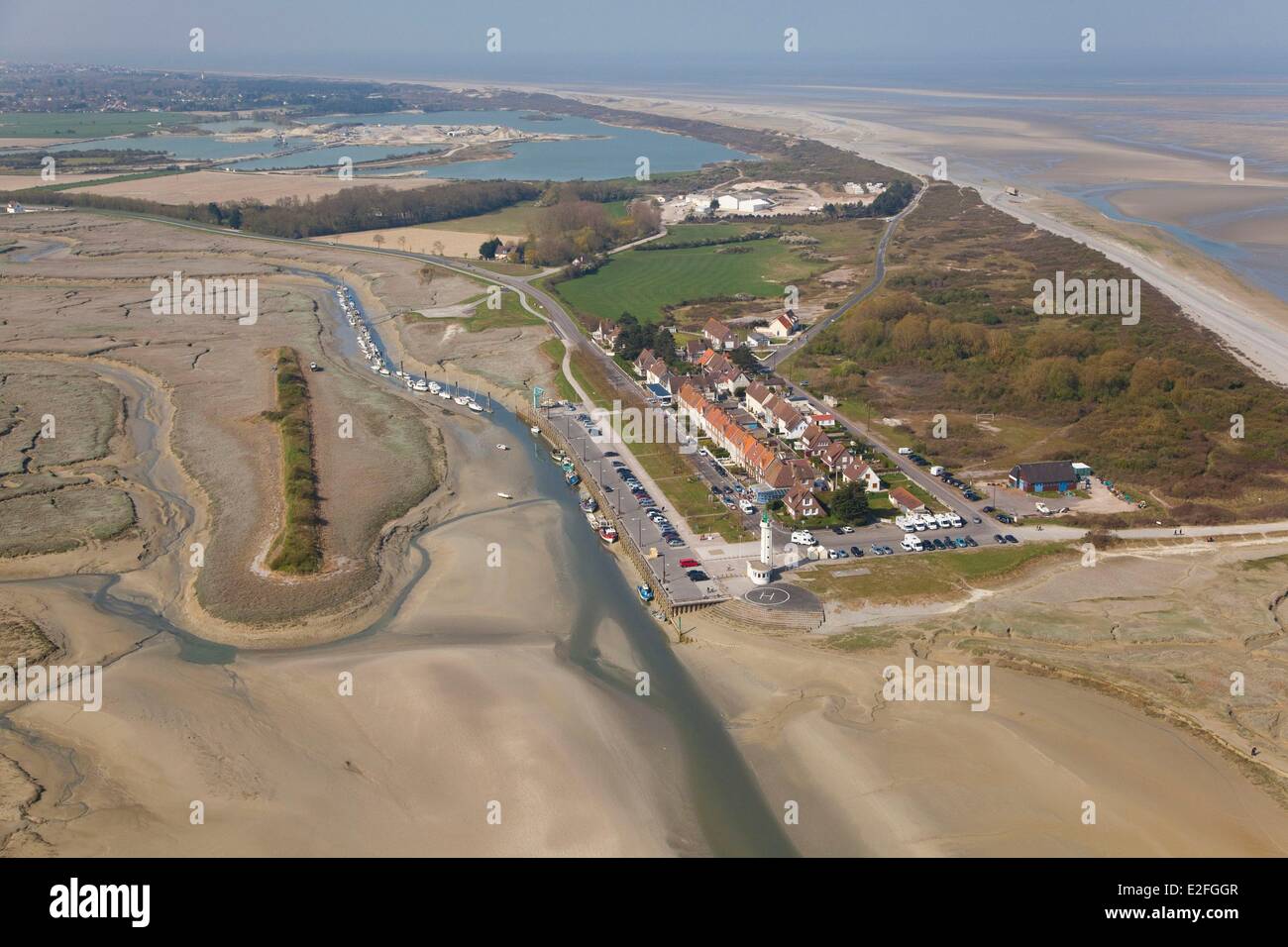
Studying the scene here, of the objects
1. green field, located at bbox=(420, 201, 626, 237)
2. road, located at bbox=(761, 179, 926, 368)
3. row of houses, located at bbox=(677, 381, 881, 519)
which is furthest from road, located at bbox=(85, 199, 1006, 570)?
green field, located at bbox=(420, 201, 626, 237)

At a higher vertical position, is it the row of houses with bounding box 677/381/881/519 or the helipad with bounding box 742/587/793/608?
the row of houses with bounding box 677/381/881/519

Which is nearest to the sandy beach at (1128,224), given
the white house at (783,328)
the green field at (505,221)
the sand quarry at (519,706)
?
the white house at (783,328)

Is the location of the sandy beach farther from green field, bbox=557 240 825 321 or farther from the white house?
green field, bbox=557 240 825 321

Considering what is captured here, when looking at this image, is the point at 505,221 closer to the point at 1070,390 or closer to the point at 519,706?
the point at 1070,390

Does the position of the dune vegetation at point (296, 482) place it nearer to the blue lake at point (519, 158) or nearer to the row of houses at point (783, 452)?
the row of houses at point (783, 452)

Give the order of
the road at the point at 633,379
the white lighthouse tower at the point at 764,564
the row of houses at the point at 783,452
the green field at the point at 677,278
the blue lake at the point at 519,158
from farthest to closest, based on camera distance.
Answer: the blue lake at the point at 519,158 → the green field at the point at 677,278 → the row of houses at the point at 783,452 → the road at the point at 633,379 → the white lighthouse tower at the point at 764,564

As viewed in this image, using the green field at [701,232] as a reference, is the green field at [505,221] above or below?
above
